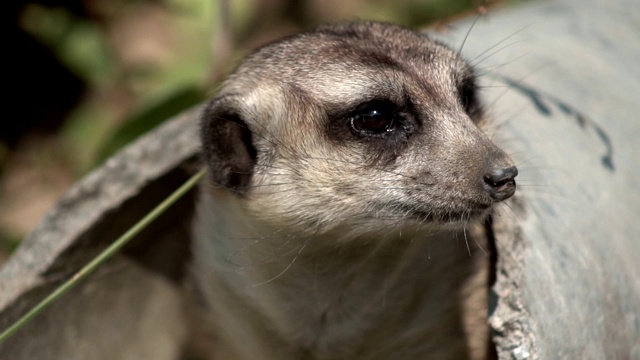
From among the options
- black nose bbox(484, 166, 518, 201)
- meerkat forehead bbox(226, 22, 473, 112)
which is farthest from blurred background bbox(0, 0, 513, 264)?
black nose bbox(484, 166, 518, 201)

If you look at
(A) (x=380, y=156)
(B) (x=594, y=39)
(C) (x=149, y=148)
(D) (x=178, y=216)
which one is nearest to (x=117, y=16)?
(D) (x=178, y=216)

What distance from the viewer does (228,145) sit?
2.61 m

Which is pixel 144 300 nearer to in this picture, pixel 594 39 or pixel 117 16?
pixel 594 39

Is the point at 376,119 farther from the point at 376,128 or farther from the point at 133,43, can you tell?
the point at 133,43

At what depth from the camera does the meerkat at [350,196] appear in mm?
2377

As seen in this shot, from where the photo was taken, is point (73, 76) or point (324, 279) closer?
point (324, 279)

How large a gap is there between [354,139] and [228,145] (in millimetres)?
402

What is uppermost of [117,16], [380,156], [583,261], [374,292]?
[380,156]

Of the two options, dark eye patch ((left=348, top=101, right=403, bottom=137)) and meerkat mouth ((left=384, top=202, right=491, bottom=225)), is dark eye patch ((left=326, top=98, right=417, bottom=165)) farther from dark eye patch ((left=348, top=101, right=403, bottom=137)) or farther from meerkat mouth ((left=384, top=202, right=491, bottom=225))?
meerkat mouth ((left=384, top=202, right=491, bottom=225))

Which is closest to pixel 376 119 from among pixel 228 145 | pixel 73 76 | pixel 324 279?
pixel 228 145

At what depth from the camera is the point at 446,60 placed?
2.63 m

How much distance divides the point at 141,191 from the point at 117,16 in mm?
2626

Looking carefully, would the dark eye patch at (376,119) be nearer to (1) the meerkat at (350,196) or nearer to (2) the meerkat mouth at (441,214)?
(1) the meerkat at (350,196)

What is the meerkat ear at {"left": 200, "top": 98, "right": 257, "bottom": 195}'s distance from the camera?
2592 mm
